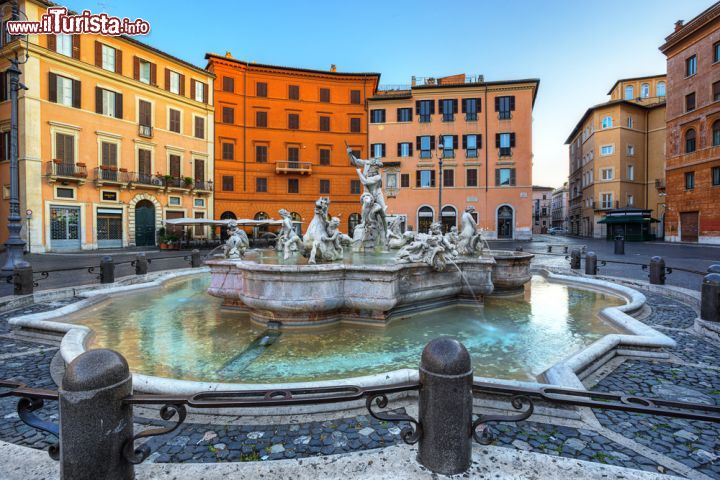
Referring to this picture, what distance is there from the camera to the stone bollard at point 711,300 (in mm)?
5621

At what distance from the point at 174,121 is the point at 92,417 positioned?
34710mm

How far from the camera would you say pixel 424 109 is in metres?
37.2

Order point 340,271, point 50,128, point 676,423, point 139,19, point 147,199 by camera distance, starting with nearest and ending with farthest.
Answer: point 676,423, point 340,271, point 139,19, point 50,128, point 147,199

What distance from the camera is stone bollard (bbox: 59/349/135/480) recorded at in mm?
1920

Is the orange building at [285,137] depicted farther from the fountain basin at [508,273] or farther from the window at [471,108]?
the fountain basin at [508,273]

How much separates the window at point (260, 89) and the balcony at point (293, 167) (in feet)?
22.4

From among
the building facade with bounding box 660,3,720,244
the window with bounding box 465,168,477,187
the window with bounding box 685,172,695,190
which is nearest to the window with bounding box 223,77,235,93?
the window with bounding box 465,168,477,187

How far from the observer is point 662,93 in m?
45.2

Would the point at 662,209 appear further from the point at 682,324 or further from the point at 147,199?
the point at 147,199

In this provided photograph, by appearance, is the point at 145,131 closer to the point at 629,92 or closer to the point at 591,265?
the point at 591,265

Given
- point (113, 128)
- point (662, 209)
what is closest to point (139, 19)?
point (113, 128)

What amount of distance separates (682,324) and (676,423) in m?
4.11

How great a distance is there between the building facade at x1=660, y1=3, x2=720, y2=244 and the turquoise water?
27.2m

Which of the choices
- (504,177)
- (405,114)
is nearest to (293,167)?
(405,114)
